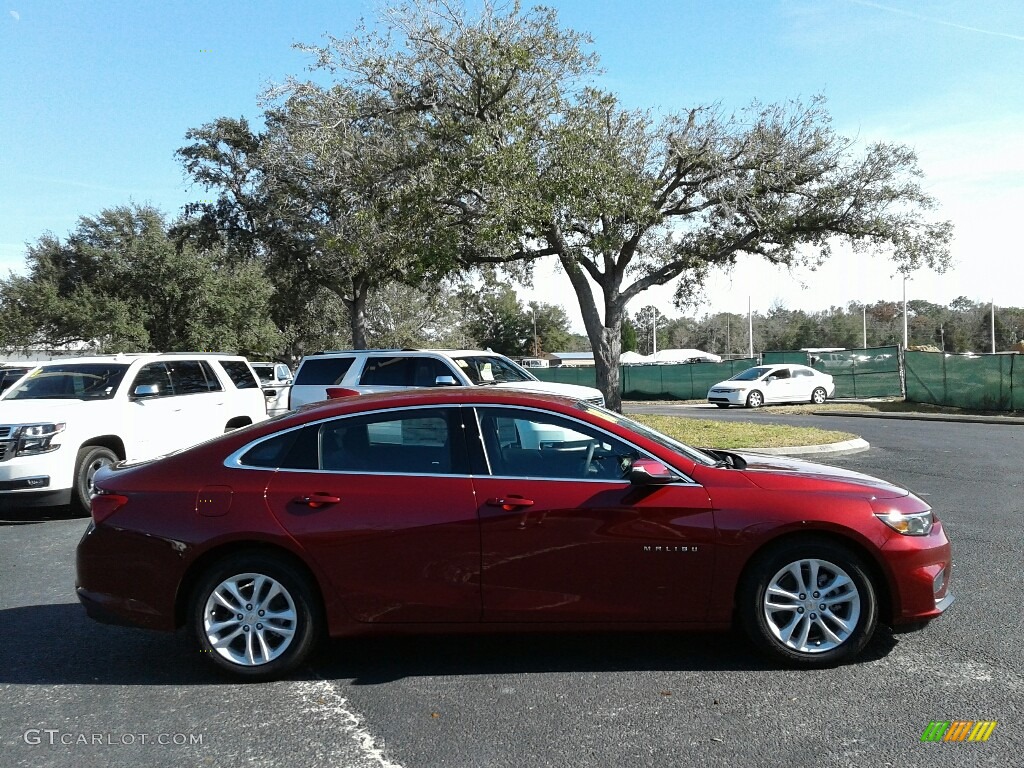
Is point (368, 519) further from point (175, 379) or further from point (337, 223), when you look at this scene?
point (337, 223)

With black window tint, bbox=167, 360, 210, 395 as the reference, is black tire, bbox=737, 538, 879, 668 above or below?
below

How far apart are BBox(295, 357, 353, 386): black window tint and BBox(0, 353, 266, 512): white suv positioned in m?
1.23

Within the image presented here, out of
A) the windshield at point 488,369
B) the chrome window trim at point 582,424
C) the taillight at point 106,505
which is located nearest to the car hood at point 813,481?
the chrome window trim at point 582,424

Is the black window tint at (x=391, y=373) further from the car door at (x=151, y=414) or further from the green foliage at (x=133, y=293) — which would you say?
the green foliage at (x=133, y=293)

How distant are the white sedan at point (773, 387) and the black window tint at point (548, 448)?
25.8 m

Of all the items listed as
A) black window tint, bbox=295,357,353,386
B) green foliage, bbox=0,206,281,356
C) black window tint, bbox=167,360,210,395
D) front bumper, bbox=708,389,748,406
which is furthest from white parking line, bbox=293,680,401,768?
green foliage, bbox=0,206,281,356

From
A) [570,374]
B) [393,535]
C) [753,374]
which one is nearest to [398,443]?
[393,535]

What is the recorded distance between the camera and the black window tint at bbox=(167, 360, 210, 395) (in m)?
11.6

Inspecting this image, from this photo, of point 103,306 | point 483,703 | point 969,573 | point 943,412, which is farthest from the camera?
point 103,306

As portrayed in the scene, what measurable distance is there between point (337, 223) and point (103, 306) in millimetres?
22702

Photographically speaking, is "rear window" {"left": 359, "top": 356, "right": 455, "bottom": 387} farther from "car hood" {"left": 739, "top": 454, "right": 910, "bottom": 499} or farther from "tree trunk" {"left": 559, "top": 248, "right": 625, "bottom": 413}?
"car hood" {"left": 739, "top": 454, "right": 910, "bottom": 499}

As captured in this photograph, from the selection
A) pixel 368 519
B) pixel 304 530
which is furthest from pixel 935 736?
pixel 304 530

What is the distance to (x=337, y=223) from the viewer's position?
2145cm

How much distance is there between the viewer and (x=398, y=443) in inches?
191
